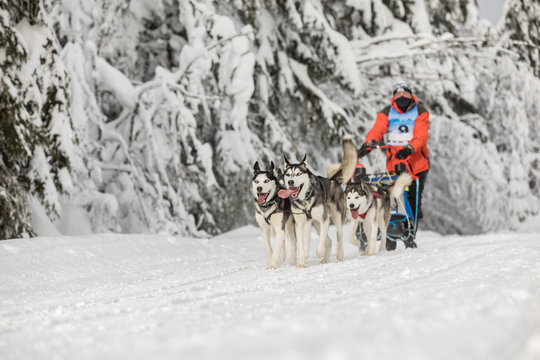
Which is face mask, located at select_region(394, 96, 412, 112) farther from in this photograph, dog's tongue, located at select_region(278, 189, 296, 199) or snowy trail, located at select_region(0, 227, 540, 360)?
dog's tongue, located at select_region(278, 189, 296, 199)

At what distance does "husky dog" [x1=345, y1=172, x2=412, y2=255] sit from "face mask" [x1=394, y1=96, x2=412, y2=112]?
889 millimetres

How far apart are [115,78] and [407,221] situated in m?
5.02

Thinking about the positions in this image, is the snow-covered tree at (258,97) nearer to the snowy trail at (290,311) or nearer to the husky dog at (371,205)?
the snowy trail at (290,311)

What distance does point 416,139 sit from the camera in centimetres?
712

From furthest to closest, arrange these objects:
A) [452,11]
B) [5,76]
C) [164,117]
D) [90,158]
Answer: [452,11], [164,117], [90,158], [5,76]

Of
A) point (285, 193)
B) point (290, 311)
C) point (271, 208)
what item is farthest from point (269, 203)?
point (290, 311)

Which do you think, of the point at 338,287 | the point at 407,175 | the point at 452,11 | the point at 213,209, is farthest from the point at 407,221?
the point at 452,11

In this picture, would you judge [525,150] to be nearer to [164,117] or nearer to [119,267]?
[164,117]

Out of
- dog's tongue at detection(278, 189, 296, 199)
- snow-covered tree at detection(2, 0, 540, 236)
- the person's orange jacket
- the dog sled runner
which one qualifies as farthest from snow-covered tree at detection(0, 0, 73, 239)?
the person's orange jacket

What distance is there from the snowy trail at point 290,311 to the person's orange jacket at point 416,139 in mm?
1898

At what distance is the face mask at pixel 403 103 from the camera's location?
7.39 m

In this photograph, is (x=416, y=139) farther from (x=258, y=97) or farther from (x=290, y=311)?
(x=258, y=97)

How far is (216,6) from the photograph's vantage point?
1209 centimetres

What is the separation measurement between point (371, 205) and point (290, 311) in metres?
4.02
